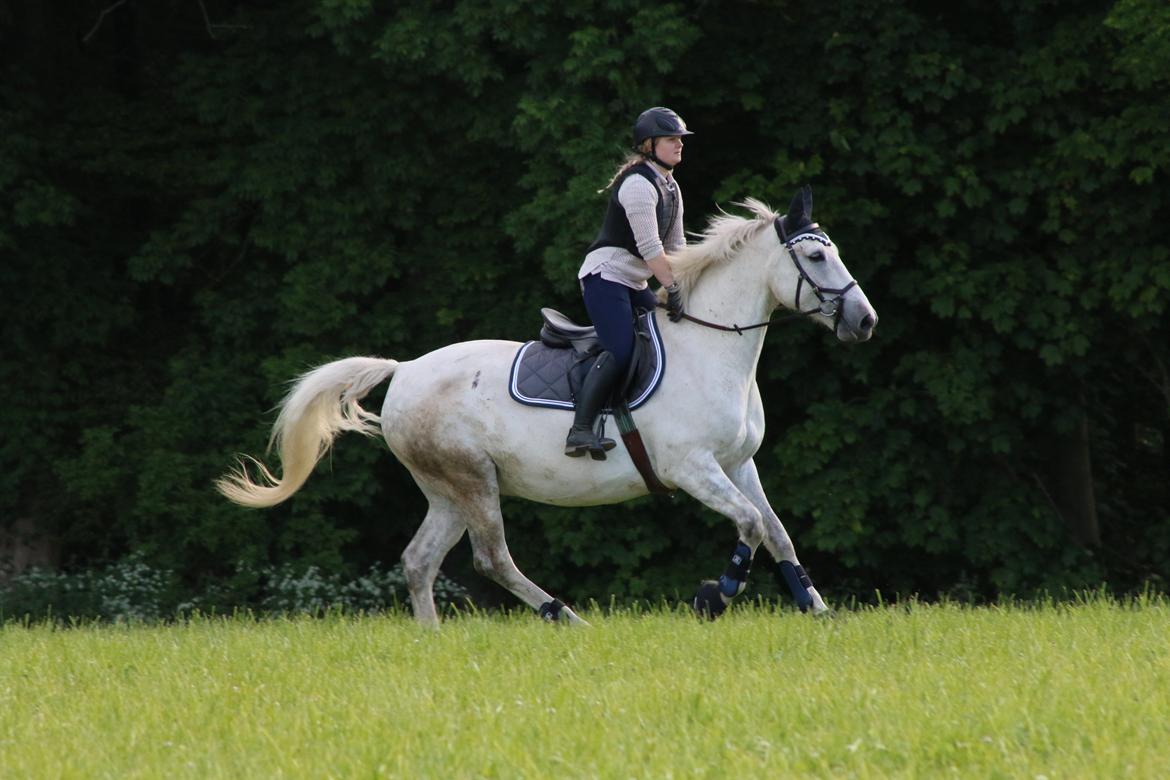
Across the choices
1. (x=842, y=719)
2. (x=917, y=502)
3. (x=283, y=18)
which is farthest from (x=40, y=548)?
(x=842, y=719)

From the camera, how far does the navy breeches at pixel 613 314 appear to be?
8.57 m

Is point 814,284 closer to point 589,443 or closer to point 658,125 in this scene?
point 658,125

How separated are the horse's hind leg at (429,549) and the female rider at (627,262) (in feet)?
3.89

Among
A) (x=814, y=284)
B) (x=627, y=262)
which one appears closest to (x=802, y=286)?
(x=814, y=284)

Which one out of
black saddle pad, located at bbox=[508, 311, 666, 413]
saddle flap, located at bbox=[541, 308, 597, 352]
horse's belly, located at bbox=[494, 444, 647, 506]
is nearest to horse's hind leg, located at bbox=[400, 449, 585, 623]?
horse's belly, located at bbox=[494, 444, 647, 506]

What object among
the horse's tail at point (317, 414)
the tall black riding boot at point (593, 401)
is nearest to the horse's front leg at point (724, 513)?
the tall black riding boot at point (593, 401)

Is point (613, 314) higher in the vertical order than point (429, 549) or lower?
higher

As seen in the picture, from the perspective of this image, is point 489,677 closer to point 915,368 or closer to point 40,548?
point 915,368

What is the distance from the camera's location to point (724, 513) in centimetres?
828

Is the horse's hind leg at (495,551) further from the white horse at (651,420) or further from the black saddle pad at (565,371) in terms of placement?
the black saddle pad at (565,371)

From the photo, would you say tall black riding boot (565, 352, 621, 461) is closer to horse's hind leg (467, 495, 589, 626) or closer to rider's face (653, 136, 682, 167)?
horse's hind leg (467, 495, 589, 626)

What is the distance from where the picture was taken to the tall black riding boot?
Answer: 336 inches

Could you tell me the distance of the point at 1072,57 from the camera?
48.7ft

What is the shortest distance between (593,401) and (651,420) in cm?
35
